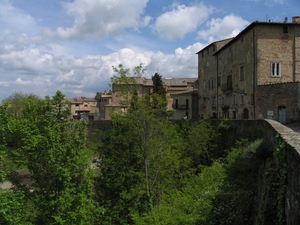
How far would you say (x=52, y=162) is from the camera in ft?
46.5

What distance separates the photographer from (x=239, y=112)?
3275 centimetres

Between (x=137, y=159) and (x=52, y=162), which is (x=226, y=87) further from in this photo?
(x=52, y=162)

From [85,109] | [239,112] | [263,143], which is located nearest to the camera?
[263,143]

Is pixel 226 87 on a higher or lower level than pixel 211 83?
lower

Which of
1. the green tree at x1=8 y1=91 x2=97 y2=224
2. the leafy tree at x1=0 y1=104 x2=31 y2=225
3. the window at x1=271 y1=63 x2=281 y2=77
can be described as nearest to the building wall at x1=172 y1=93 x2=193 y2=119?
the window at x1=271 y1=63 x2=281 y2=77

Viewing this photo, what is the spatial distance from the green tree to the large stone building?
59.9 feet

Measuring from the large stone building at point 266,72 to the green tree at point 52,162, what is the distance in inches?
719

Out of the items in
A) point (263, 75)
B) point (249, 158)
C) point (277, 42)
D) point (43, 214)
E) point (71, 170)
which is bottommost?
point (43, 214)

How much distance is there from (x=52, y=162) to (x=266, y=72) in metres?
22.3

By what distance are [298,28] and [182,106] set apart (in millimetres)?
29694

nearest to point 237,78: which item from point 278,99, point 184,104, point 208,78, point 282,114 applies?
point 278,99

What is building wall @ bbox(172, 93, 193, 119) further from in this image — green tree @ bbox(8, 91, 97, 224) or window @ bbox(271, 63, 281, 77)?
green tree @ bbox(8, 91, 97, 224)

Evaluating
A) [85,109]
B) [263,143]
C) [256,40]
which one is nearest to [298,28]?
[256,40]

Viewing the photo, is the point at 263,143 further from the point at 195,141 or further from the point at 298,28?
the point at 298,28
